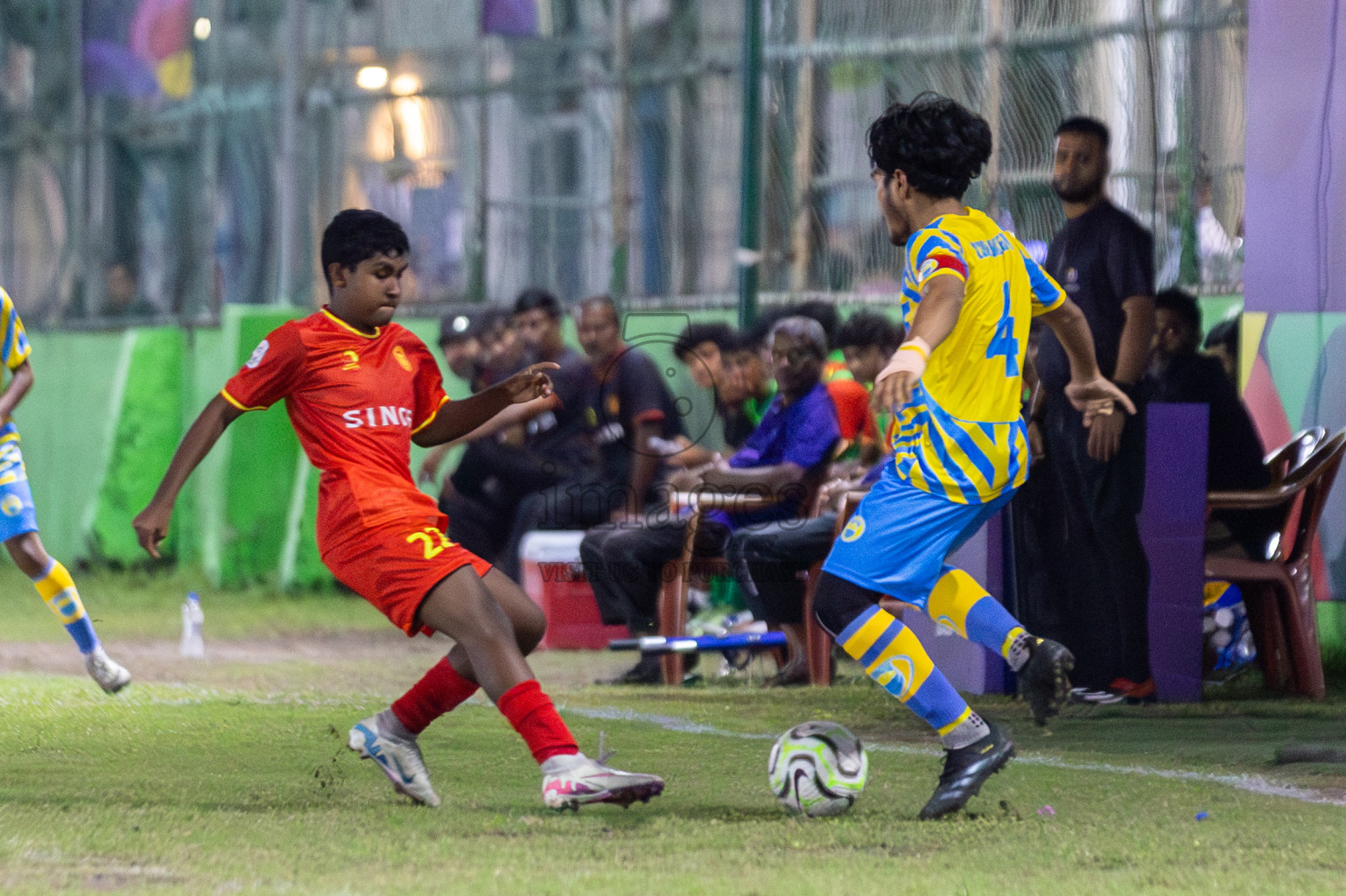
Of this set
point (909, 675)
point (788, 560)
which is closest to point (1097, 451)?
point (788, 560)

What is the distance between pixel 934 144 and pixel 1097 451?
10.1 feet

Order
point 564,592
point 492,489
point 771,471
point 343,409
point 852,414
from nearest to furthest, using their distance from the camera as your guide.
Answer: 1. point 343,409
2. point 771,471
3. point 852,414
4. point 564,592
5. point 492,489

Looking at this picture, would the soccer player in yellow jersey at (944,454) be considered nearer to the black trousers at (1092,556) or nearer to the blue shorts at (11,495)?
the black trousers at (1092,556)

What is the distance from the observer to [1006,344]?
223 inches

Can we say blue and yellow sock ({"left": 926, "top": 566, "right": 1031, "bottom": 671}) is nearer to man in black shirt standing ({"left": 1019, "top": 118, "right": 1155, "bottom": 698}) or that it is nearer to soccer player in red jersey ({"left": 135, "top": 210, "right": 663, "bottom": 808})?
soccer player in red jersey ({"left": 135, "top": 210, "right": 663, "bottom": 808})

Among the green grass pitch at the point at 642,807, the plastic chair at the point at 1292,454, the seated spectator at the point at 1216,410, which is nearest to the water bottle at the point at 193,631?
the green grass pitch at the point at 642,807

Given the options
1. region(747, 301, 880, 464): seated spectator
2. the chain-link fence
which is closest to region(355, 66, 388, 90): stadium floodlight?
the chain-link fence

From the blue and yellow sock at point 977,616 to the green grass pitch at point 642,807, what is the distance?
466 mm

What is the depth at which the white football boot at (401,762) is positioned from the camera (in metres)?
5.71

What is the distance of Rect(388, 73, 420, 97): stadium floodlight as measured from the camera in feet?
54.9

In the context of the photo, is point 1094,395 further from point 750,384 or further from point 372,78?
point 372,78

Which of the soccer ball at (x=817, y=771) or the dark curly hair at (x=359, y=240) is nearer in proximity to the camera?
the soccer ball at (x=817, y=771)

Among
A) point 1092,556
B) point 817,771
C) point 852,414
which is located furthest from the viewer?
point 852,414

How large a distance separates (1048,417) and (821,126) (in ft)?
19.1
